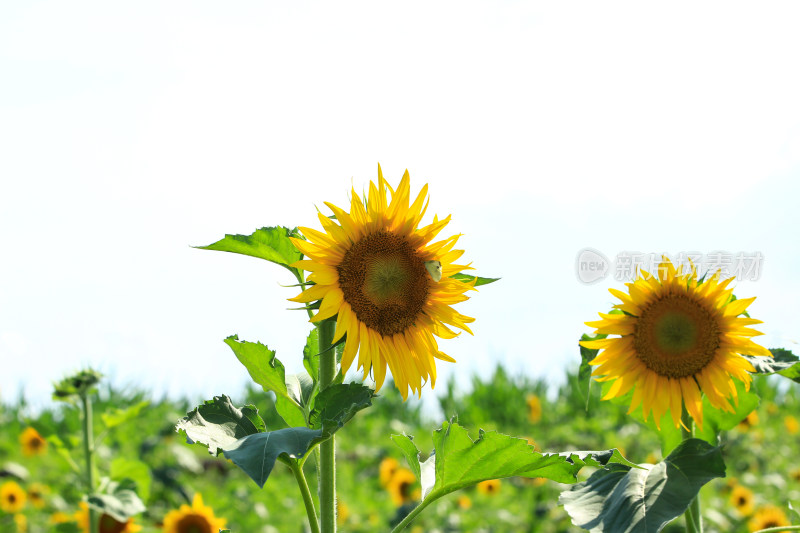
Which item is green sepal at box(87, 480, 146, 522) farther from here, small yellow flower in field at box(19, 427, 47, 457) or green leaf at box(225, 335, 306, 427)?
small yellow flower in field at box(19, 427, 47, 457)

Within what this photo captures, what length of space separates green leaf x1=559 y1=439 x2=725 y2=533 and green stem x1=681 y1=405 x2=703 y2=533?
0.13m

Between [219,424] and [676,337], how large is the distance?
1.16 m

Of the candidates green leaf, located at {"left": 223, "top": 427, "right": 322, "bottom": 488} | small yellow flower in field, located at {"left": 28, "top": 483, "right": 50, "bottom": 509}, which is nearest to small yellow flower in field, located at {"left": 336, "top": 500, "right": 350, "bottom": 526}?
small yellow flower in field, located at {"left": 28, "top": 483, "right": 50, "bottom": 509}

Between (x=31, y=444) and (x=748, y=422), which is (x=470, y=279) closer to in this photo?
(x=748, y=422)

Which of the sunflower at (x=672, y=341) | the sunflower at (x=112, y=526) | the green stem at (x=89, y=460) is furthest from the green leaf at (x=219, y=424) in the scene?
the sunflower at (x=112, y=526)

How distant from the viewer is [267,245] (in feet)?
4.50

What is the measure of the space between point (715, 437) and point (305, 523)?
311 centimetres

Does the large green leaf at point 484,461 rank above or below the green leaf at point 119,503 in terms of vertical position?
above

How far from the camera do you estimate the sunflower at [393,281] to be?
1.47 m

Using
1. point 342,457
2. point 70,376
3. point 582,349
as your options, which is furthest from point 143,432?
point 582,349

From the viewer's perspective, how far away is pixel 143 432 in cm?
717

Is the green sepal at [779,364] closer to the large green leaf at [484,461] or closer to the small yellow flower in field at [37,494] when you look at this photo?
the large green leaf at [484,461]

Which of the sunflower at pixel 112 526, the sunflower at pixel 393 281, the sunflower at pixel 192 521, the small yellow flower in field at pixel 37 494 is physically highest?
the sunflower at pixel 393 281

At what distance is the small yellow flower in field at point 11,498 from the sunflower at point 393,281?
4327mm
